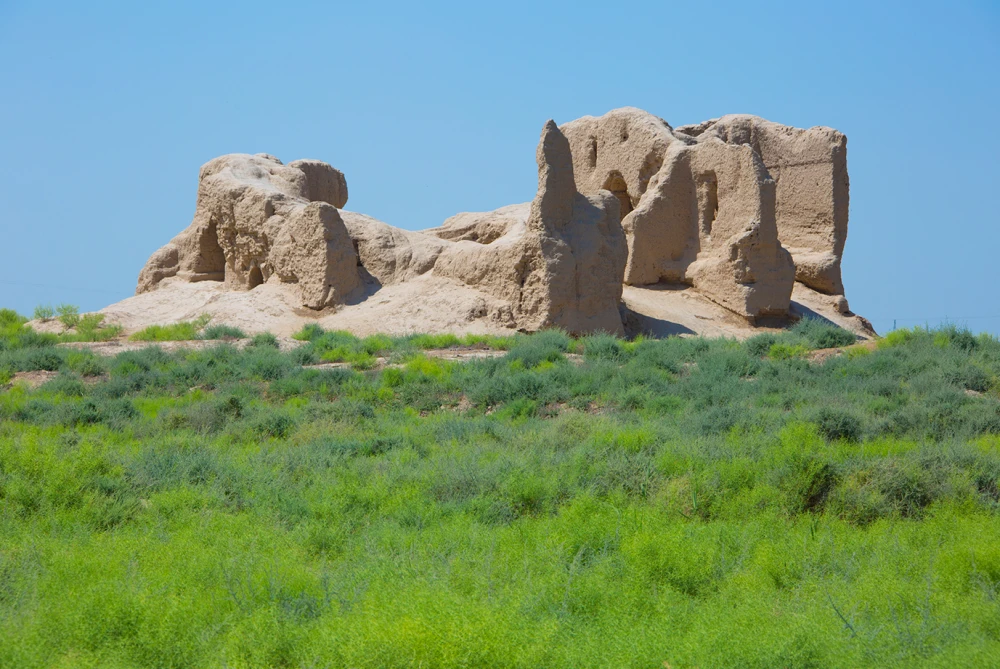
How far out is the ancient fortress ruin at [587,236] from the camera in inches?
722

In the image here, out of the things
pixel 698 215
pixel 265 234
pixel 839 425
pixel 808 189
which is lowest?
pixel 839 425

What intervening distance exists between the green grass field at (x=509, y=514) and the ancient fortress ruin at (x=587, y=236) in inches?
168

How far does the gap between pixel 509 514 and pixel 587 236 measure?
11.5 m

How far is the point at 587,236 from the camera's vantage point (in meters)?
18.5

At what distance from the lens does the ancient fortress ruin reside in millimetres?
18328

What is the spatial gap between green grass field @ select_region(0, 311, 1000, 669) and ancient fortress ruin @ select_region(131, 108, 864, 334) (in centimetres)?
426

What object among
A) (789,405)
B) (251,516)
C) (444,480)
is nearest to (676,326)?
(789,405)

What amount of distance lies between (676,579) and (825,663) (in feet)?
4.64

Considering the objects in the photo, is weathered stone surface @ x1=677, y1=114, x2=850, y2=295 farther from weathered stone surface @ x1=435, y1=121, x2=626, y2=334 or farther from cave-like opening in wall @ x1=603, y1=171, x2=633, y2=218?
weathered stone surface @ x1=435, y1=121, x2=626, y2=334

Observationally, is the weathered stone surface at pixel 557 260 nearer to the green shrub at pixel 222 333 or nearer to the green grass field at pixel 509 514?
the green grass field at pixel 509 514

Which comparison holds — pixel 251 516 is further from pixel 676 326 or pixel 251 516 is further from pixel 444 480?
pixel 676 326

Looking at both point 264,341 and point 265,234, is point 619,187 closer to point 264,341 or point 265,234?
point 265,234

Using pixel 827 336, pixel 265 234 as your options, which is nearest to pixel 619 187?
pixel 827 336

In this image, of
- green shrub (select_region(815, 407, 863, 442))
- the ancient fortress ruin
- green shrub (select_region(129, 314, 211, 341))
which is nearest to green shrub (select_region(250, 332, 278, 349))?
green shrub (select_region(129, 314, 211, 341))
